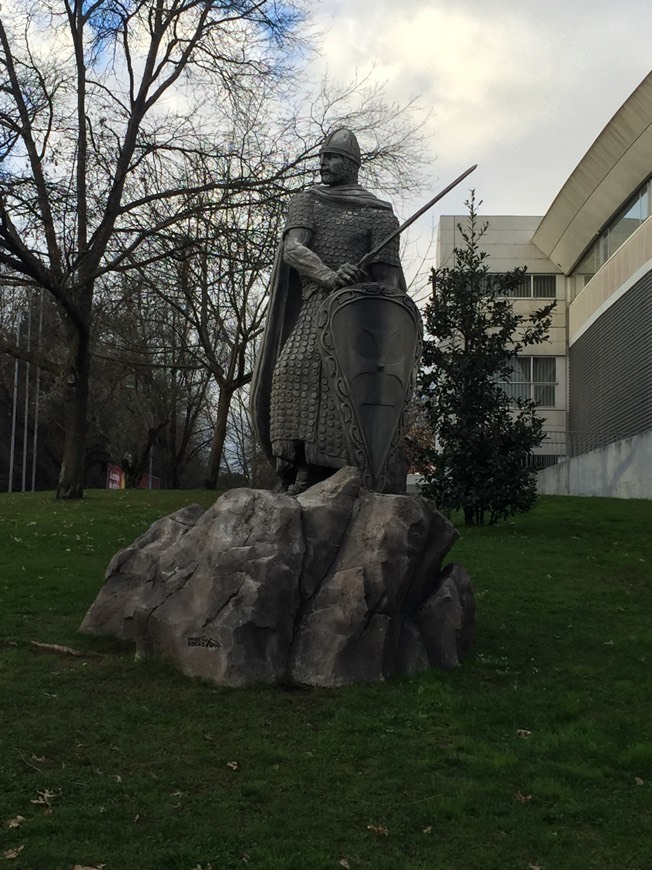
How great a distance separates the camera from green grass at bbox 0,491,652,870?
460cm

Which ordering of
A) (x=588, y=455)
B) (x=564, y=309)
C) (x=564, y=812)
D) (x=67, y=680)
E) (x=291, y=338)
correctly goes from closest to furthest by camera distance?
(x=564, y=812), (x=67, y=680), (x=291, y=338), (x=588, y=455), (x=564, y=309)

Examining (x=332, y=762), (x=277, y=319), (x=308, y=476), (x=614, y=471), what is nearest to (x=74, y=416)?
(x=277, y=319)

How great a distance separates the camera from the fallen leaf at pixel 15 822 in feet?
15.1

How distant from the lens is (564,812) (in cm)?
512

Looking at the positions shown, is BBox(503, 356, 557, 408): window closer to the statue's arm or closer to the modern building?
the modern building

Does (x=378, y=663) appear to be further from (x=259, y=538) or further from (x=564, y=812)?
(x=564, y=812)

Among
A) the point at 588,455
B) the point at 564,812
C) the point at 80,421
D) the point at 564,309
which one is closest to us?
the point at 564,812

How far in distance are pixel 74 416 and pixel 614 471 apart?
53.2ft

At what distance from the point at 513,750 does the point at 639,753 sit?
Result: 74 cm

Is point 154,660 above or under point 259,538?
under

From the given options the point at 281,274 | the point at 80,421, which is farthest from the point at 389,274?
the point at 80,421

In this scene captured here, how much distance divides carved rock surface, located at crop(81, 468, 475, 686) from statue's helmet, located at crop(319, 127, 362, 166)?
296 cm

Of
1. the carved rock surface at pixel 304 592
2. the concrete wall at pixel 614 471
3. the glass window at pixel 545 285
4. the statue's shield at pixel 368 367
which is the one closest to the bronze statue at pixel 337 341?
the statue's shield at pixel 368 367

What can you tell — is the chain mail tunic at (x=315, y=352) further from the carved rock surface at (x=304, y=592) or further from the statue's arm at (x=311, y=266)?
the carved rock surface at (x=304, y=592)
